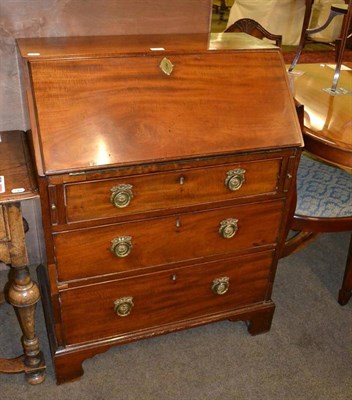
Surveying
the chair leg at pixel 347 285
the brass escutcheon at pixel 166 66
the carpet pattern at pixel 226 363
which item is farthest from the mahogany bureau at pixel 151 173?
the chair leg at pixel 347 285

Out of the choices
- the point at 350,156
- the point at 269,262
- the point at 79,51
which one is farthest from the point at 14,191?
the point at 350,156

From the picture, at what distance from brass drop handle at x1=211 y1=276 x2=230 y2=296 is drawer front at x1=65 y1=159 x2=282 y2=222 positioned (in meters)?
0.37

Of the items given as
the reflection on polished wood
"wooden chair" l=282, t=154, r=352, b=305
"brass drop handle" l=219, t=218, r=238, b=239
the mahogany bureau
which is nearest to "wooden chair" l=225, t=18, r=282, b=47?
the reflection on polished wood

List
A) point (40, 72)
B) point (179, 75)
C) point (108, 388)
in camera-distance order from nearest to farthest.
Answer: point (40, 72)
point (179, 75)
point (108, 388)

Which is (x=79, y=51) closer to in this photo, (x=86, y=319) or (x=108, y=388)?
(x=86, y=319)

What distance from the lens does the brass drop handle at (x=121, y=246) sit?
1.45m

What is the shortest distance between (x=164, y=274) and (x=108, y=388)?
0.49m

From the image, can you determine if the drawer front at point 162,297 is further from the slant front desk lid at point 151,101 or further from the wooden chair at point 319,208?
the slant front desk lid at point 151,101

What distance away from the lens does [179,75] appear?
54.7 inches

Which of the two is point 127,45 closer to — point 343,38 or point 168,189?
point 168,189

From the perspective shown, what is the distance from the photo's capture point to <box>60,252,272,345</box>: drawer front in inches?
61.3

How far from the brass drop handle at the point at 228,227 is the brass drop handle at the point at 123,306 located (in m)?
0.40

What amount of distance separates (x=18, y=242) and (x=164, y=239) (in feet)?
1.52

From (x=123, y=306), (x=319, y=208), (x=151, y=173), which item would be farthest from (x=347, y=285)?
(x=151, y=173)
